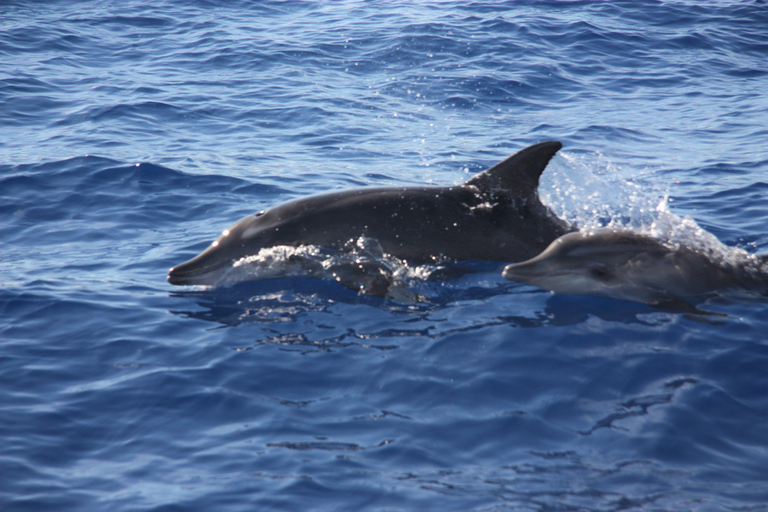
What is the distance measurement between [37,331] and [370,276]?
349 cm

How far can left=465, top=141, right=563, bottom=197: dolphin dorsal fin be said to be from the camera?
820 cm

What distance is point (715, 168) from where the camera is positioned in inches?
517

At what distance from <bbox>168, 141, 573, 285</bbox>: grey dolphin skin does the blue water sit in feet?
1.30

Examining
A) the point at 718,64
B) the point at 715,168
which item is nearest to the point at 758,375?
the point at 715,168

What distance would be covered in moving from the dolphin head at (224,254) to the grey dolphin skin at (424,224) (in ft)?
0.04

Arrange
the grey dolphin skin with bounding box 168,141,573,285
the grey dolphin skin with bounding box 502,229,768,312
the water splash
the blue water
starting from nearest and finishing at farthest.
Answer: the blue water, the grey dolphin skin with bounding box 502,229,768,312, the water splash, the grey dolphin skin with bounding box 168,141,573,285

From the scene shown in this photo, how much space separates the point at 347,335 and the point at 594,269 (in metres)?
2.81

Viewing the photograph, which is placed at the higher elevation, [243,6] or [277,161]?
[243,6]

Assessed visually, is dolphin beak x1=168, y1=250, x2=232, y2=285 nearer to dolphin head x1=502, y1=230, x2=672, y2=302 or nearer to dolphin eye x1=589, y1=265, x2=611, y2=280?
dolphin head x1=502, y1=230, x2=672, y2=302

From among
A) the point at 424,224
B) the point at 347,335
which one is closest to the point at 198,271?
the point at 347,335

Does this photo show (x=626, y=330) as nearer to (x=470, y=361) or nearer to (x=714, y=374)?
(x=714, y=374)

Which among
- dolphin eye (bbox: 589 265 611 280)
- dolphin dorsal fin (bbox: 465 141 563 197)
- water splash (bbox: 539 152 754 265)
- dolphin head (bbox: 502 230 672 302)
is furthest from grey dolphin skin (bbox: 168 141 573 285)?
water splash (bbox: 539 152 754 265)

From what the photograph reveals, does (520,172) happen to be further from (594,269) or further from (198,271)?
(198,271)

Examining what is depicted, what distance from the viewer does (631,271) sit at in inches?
305
